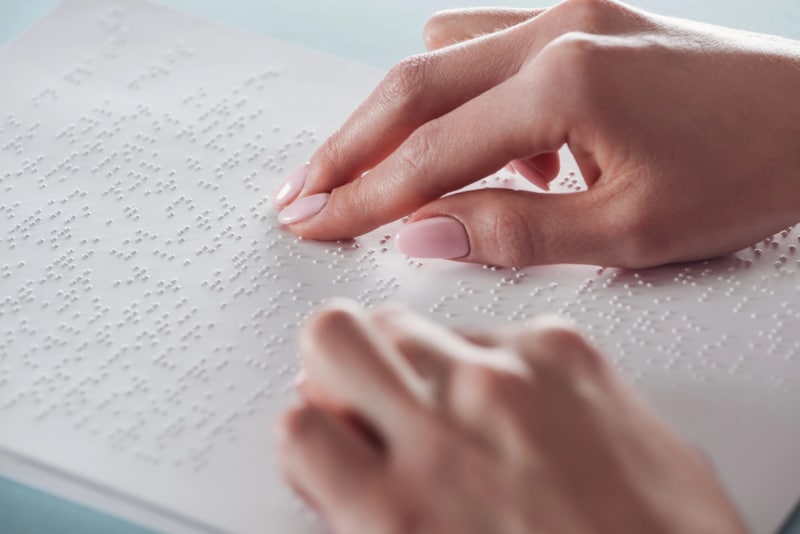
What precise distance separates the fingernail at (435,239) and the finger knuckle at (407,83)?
0.28 feet

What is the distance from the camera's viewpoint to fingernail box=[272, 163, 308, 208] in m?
0.81

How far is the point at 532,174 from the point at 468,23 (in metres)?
0.14

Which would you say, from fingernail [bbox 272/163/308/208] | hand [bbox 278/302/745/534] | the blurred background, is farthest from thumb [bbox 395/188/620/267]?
the blurred background

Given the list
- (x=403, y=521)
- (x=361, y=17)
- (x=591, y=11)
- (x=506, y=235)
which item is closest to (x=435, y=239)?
(x=506, y=235)

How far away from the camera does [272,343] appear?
687mm

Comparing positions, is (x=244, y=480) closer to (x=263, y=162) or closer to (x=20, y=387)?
(x=20, y=387)

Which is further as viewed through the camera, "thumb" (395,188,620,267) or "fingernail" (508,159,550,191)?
"fingernail" (508,159,550,191)

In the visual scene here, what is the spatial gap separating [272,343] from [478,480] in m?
0.25

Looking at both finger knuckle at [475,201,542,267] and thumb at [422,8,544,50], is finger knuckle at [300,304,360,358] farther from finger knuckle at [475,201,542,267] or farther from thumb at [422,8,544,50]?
thumb at [422,8,544,50]

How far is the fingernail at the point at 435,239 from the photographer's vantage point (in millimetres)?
742

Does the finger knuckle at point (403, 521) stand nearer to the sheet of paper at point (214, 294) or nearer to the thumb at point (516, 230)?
the sheet of paper at point (214, 294)

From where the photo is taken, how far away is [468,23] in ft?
2.89

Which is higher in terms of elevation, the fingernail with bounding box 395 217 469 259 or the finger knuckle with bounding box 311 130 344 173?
the finger knuckle with bounding box 311 130 344 173

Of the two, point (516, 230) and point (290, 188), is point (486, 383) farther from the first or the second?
point (290, 188)
